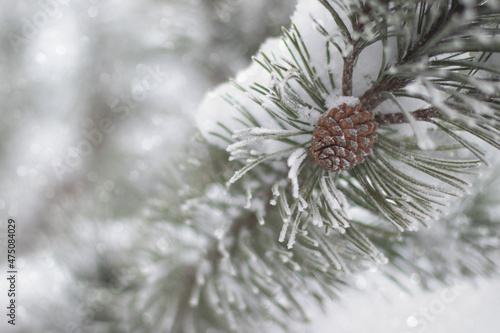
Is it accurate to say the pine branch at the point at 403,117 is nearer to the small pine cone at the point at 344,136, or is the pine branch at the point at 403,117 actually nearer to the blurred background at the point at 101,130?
the small pine cone at the point at 344,136

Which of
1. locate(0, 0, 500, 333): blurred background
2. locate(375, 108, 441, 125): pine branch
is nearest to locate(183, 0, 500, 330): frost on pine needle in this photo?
locate(375, 108, 441, 125): pine branch

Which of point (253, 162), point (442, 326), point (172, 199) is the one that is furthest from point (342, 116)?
point (442, 326)

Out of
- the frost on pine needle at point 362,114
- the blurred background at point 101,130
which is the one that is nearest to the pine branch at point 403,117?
the frost on pine needle at point 362,114

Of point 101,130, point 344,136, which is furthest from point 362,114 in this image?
point 101,130

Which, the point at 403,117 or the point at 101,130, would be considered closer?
the point at 403,117

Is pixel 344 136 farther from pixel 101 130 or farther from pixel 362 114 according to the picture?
pixel 101 130

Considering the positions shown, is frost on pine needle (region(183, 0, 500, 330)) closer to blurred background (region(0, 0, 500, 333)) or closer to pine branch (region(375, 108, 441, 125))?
pine branch (region(375, 108, 441, 125))
